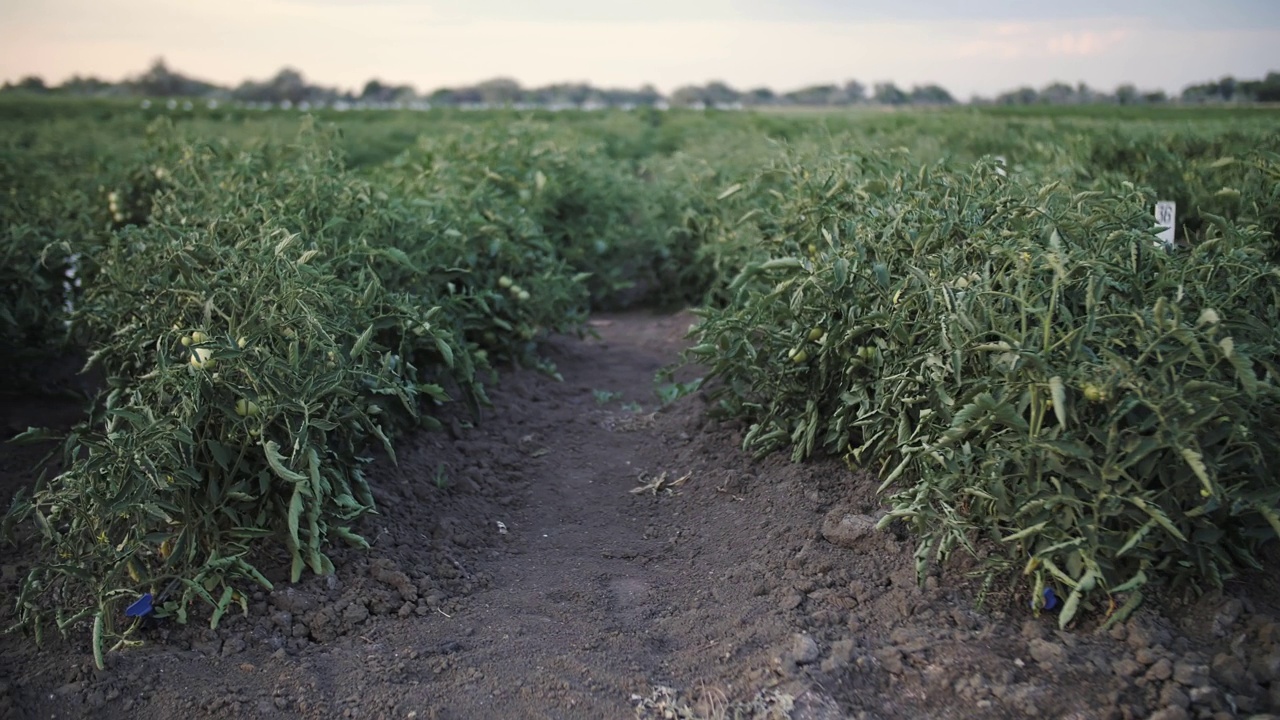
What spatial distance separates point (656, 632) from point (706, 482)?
3.70 ft

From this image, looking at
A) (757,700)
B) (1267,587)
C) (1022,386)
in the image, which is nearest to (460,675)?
→ (757,700)

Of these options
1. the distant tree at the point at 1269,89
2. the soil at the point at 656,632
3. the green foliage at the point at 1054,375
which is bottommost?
the soil at the point at 656,632

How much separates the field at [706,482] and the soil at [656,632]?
0.5 inches

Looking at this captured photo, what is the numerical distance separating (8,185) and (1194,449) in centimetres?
710

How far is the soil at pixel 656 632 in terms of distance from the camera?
264 cm

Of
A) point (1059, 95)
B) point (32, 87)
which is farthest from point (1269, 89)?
point (32, 87)

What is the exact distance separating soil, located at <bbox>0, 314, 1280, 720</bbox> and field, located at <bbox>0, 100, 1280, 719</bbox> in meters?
0.01

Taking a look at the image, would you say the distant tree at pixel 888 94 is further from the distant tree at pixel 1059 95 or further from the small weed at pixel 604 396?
the small weed at pixel 604 396

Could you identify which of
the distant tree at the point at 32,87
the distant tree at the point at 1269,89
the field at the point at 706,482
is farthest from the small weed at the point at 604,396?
the distant tree at the point at 32,87

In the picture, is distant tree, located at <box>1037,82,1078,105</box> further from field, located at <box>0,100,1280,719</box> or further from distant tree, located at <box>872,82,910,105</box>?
field, located at <box>0,100,1280,719</box>

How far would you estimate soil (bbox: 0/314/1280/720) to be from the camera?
264 cm

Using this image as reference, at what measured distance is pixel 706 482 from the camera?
4203mm

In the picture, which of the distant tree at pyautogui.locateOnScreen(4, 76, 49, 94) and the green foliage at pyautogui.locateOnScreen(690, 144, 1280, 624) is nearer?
the green foliage at pyautogui.locateOnScreen(690, 144, 1280, 624)

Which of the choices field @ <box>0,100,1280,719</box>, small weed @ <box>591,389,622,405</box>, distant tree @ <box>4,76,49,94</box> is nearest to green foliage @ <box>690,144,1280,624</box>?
field @ <box>0,100,1280,719</box>
